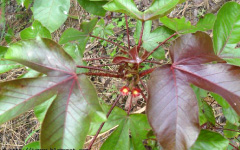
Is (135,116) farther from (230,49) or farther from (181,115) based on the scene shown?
(230,49)

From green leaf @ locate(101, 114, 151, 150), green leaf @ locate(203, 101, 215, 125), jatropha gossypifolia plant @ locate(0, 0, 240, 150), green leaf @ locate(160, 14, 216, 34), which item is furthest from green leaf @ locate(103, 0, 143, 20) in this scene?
green leaf @ locate(203, 101, 215, 125)

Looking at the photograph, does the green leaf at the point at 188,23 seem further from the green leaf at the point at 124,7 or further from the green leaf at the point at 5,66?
the green leaf at the point at 5,66

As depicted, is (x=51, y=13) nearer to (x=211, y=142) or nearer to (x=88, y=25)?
(x=88, y=25)

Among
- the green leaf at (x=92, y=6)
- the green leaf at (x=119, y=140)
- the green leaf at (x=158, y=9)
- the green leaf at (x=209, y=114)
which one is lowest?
the green leaf at (x=119, y=140)

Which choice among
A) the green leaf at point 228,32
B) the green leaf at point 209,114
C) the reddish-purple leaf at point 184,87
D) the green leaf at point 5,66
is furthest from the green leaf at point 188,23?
the green leaf at point 5,66

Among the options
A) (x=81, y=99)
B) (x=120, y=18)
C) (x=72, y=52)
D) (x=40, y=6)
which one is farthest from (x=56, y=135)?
(x=120, y=18)
